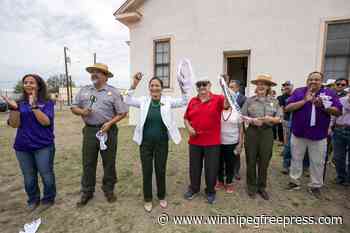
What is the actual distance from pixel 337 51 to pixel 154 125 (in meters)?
7.07

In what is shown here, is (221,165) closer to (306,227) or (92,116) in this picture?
(306,227)

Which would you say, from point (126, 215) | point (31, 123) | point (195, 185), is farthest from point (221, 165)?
point (31, 123)

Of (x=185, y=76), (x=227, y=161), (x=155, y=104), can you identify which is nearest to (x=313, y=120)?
(x=227, y=161)

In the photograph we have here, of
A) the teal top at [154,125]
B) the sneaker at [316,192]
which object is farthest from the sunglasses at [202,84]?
the sneaker at [316,192]

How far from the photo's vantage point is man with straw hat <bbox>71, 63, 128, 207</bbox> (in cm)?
271

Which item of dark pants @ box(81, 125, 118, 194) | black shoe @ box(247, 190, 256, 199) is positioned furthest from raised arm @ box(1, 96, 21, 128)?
black shoe @ box(247, 190, 256, 199)

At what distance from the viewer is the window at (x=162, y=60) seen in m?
8.43

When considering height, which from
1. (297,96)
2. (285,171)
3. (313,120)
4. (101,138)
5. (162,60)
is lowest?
(285,171)

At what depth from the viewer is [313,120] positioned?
3.01 meters

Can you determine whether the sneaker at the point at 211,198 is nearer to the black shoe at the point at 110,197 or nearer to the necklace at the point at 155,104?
the black shoe at the point at 110,197

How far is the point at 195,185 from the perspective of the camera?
10.3 feet

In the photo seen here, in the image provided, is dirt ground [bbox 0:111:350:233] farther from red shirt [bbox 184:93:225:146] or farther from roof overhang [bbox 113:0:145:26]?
roof overhang [bbox 113:0:145:26]

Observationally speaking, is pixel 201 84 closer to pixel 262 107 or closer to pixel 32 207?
pixel 262 107

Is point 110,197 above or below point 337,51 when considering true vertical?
below
